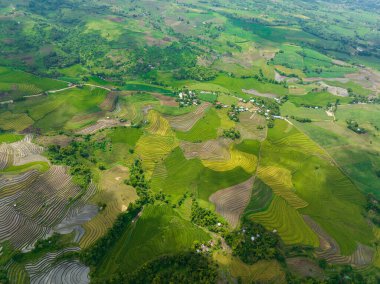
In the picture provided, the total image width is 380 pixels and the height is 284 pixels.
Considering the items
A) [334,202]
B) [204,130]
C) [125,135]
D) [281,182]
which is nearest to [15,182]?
[125,135]

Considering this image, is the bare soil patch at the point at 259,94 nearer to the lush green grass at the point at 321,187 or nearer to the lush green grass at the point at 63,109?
the lush green grass at the point at 321,187

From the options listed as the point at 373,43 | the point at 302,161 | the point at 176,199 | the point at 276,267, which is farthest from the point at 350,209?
the point at 373,43

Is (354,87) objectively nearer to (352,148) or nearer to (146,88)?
(352,148)

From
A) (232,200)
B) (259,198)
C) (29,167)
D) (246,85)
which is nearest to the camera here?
(29,167)

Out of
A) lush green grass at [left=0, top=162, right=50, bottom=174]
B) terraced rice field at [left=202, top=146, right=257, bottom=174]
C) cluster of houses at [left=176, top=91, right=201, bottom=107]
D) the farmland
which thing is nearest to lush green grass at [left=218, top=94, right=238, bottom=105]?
the farmland

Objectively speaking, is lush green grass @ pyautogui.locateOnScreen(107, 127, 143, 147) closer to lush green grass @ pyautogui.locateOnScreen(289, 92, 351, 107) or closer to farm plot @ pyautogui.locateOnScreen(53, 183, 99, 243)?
farm plot @ pyautogui.locateOnScreen(53, 183, 99, 243)

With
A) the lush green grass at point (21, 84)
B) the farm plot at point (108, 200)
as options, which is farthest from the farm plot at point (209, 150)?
the lush green grass at point (21, 84)
